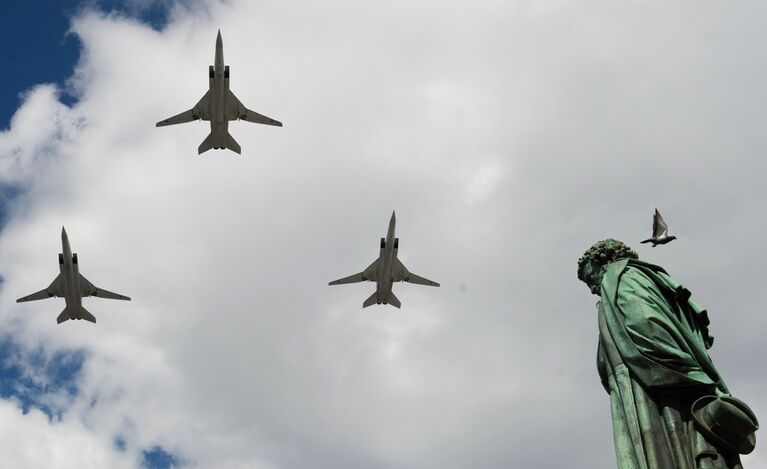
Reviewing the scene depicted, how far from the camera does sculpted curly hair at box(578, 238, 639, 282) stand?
33.7 feet

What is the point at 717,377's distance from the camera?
28.4 ft

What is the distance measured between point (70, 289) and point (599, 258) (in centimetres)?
8488

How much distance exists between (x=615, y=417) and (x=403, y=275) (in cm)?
8359

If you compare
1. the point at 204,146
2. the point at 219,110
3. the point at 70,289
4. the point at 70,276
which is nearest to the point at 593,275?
the point at 219,110

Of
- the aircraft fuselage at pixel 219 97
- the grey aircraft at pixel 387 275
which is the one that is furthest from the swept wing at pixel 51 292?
the grey aircraft at pixel 387 275

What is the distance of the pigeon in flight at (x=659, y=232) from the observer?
421 inches

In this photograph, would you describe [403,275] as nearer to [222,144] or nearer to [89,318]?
[222,144]

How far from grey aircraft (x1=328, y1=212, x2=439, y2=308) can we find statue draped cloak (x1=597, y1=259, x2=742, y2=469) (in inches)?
2889

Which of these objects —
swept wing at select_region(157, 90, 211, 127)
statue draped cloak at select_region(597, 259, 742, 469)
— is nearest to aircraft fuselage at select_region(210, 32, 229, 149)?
swept wing at select_region(157, 90, 211, 127)

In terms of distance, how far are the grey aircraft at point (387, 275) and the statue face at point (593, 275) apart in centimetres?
7200

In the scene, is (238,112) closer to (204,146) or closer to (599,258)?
(204,146)

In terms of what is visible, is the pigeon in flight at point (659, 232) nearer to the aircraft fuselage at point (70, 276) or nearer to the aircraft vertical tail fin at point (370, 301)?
the aircraft fuselage at point (70, 276)

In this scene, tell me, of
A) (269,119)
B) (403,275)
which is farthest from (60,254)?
(403,275)

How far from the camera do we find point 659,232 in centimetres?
Answer: 1088
